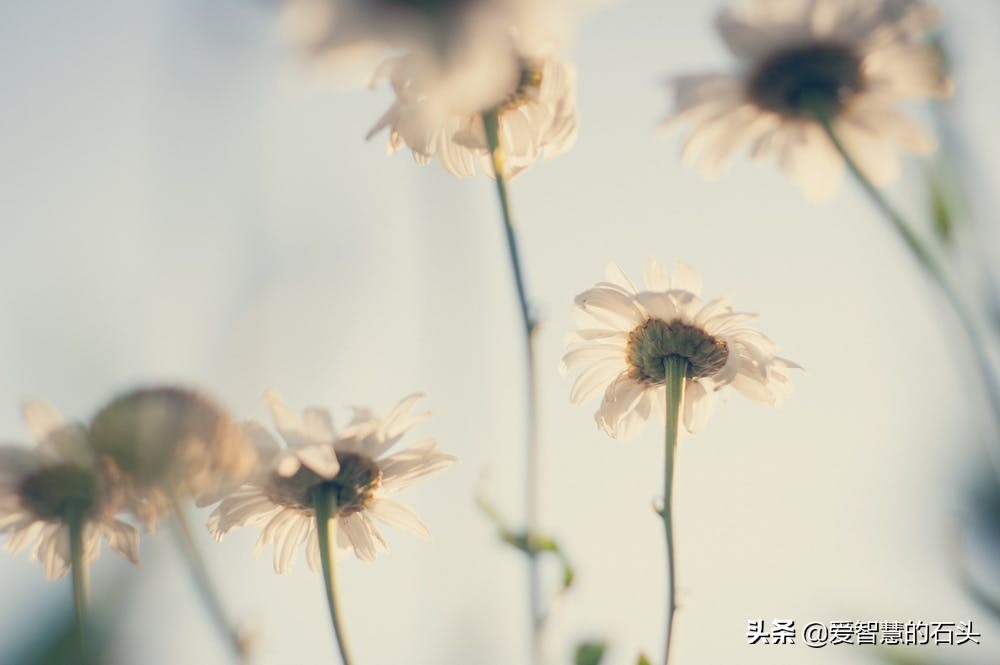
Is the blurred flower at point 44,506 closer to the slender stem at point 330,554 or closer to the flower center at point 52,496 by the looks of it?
Answer: the flower center at point 52,496

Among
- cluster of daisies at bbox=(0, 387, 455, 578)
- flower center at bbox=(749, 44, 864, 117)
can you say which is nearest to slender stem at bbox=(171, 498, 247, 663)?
cluster of daisies at bbox=(0, 387, 455, 578)

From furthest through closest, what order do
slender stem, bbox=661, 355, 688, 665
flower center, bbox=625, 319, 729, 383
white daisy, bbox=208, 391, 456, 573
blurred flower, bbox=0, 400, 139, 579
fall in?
flower center, bbox=625, 319, 729, 383
white daisy, bbox=208, 391, 456, 573
slender stem, bbox=661, 355, 688, 665
blurred flower, bbox=0, 400, 139, 579

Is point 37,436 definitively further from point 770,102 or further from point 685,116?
point 770,102

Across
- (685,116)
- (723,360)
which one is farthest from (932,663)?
(685,116)

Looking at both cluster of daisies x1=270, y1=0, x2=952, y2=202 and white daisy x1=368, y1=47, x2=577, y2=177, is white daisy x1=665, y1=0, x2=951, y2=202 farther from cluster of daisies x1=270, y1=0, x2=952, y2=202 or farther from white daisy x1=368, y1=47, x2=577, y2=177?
white daisy x1=368, y1=47, x2=577, y2=177

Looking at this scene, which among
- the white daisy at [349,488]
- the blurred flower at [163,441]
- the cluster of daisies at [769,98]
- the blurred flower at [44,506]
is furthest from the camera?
the white daisy at [349,488]

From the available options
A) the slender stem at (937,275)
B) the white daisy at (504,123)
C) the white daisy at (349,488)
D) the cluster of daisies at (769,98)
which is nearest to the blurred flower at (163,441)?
the cluster of daisies at (769,98)
